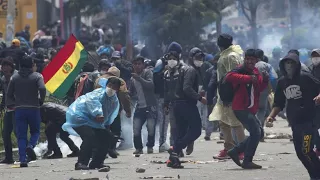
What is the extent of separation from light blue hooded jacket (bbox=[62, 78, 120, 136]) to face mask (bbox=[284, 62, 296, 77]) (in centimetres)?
305

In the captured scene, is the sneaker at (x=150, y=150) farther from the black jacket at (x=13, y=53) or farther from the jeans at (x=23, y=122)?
the black jacket at (x=13, y=53)

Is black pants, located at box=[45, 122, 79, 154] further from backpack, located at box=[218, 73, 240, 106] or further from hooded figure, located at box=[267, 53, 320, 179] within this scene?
hooded figure, located at box=[267, 53, 320, 179]

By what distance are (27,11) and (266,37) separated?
890 inches

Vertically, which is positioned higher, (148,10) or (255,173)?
(148,10)

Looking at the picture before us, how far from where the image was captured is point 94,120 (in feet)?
47.3

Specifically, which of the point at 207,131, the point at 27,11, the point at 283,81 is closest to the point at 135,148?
the point at 207,131

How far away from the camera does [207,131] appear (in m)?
21.1

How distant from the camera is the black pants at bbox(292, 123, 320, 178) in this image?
39.5 ft

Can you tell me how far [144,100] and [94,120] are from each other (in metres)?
4.01

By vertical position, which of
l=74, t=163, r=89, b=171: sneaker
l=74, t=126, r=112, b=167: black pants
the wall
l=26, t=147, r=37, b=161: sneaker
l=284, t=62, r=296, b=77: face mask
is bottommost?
l=74, t=163, r=89, b=171: sneaker

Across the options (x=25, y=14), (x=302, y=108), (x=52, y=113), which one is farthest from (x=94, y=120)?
(x=25, y=14)

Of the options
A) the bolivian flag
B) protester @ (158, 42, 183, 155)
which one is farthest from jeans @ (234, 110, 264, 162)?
the bolivian flag

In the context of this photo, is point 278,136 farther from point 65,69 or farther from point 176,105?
point 176,105

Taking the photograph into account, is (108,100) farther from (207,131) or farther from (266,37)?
(266,37)
